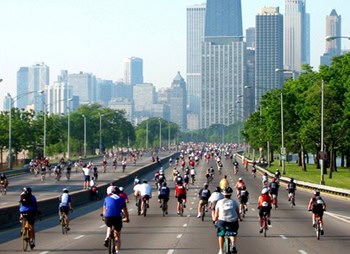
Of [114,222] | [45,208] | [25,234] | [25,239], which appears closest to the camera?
[114,222]

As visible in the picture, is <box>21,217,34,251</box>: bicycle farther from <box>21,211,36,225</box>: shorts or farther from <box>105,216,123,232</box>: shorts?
→ <box>105,216,123,232</box>: shorts

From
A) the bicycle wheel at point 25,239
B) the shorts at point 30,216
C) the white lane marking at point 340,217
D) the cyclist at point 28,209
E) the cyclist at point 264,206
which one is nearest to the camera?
the bicycle wheel at point 25,239

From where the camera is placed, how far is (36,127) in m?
138

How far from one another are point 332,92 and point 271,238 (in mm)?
60125

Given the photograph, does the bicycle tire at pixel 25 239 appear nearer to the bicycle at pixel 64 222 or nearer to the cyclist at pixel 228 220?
the bicycle at pixel 64 222

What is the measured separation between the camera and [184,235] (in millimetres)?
30234

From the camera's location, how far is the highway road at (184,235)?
83.5 ft

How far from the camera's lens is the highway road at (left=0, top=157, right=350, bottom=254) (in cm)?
2544

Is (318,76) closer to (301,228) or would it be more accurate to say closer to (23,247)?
(301,228)

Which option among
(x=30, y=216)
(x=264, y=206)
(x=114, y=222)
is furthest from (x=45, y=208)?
(x=114, y=222)

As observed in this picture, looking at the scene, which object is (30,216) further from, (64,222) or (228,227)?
(228,227)

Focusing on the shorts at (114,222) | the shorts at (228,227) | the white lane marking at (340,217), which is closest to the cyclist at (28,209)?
the shorts at (114,222)

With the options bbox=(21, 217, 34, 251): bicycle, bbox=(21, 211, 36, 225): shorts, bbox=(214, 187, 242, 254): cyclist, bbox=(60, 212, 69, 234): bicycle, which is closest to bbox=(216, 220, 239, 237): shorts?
bbox=(214, 187, 242, 254): cyclist

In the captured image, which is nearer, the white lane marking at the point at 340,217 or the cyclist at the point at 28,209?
the cyclist at the point at 28,209
